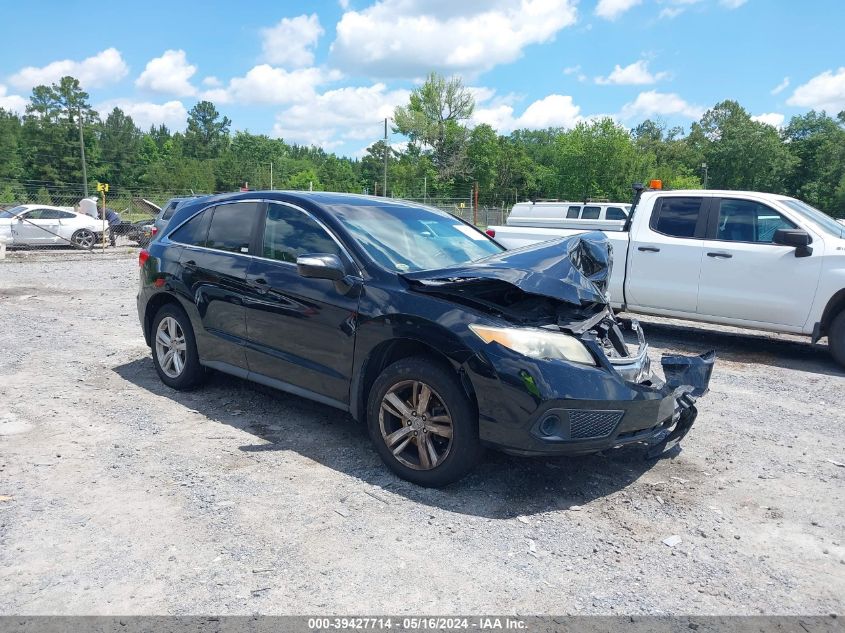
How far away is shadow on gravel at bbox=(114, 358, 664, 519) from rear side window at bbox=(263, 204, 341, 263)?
1263 mm

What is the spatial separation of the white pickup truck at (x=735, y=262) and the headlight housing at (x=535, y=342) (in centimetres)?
371

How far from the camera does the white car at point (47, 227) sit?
19.7m

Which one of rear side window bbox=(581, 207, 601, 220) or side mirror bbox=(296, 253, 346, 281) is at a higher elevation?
rear side window bbox=(581, 207, 601, 220)

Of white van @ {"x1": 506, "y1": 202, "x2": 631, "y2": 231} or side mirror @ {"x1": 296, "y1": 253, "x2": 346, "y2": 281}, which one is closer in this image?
side mirror @ {"x1": 296, "y1": 253, "x2": 346, "y2": 281}

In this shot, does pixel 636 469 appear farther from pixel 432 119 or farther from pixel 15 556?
pixel 432 119

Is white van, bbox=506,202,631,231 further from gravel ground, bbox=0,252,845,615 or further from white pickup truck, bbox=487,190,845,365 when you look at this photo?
gravel ground, bbox=0,252,845,615

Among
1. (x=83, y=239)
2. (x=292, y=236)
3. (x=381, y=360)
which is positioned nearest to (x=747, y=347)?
(x=381, y=360)

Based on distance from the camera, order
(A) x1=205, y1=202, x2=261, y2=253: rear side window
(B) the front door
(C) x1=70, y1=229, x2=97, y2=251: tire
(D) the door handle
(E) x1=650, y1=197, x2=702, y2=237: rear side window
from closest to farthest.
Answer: (B) the front door, (D) the door handle, (A) x1=205, y1=202, x2=261, y2=253: rear side window, (E) x1=650, y1=197, x2=702, y2=237: rear side window, (C) x1=70, y1=229, x2=97, y2=251: tire

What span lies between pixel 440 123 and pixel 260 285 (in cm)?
7012

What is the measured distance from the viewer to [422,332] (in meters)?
3.61

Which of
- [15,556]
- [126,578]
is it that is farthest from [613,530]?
[15,556]

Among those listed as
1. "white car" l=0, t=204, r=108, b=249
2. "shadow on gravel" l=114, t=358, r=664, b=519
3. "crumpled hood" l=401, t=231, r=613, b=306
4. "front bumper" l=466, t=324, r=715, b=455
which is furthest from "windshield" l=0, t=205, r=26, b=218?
"front bumper" l=466, t=324, r=715, b=455

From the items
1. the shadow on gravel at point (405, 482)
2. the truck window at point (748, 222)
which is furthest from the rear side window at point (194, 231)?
the truck window at point (748, 222)

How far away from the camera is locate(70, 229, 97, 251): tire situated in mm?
20828
